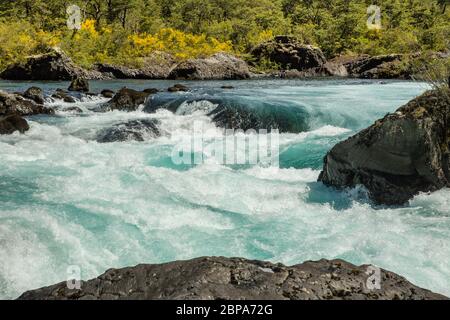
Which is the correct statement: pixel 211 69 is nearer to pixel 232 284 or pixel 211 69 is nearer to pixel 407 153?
pixel 407 153

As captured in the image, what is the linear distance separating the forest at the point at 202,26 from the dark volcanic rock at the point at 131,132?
23799 mm

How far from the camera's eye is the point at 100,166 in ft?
30.0

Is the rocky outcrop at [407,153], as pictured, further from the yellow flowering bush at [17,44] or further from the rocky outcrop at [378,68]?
the yellow flowering bush at [17,44]

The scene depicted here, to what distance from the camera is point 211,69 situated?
112 ft

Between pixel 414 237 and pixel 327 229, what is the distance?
1100 mm

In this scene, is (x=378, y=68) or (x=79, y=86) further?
(x=378, y=68)

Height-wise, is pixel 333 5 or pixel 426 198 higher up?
pixel 333 5

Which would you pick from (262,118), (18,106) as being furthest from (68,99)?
(262,118)

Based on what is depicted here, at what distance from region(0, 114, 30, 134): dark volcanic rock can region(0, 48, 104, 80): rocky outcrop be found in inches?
727

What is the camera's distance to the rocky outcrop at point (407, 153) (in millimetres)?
7047

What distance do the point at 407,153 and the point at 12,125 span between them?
10.4 metres
